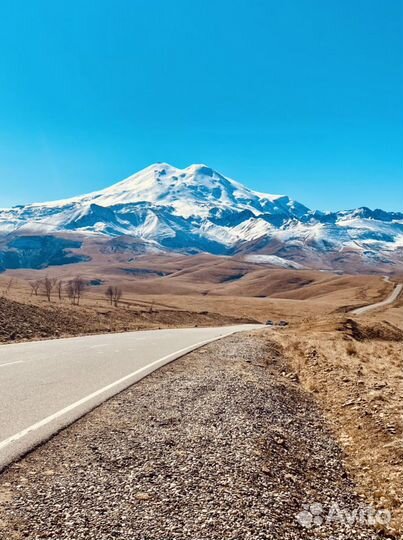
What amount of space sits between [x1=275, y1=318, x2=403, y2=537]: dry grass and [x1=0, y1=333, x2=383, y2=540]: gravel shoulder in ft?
1.23

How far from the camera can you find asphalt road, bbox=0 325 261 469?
8245mm

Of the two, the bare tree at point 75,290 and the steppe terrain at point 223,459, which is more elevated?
the steppe terrain at point 223,459

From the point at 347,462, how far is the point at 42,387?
789 centimetres

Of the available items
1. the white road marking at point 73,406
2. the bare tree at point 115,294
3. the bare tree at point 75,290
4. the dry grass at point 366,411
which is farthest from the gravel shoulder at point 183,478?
the bare tree at point 115,294

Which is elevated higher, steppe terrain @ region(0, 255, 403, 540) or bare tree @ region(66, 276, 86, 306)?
steppe terrain @ region(0, 255, 403, 540)

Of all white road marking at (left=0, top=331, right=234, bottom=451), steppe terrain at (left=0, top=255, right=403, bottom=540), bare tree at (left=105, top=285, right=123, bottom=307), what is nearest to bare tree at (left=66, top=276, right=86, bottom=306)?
bare tree at (left=105, top=285, right=123, bottom=307)

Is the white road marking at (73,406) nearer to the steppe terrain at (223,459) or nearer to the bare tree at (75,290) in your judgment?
the steppe terrain at (223,459)

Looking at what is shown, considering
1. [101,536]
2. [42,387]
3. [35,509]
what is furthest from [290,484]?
[42,387]

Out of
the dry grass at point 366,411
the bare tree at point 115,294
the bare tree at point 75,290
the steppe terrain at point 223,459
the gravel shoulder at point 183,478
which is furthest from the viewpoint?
the bare tree at point 115,294

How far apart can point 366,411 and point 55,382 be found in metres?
8.22

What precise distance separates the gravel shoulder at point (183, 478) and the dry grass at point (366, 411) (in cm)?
38

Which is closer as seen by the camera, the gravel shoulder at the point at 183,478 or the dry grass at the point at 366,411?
the gravel shoulder at the point at 183,478

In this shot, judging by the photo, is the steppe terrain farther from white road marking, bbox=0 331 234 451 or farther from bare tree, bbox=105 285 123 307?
bare tree, bbox=105 285 123 307

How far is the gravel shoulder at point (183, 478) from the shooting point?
5168mm
